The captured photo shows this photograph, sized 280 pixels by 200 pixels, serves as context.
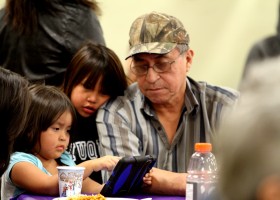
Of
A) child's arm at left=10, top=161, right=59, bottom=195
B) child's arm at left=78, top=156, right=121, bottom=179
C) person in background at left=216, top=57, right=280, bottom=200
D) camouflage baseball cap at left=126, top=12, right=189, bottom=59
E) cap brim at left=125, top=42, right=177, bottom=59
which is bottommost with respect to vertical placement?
child's arm at left=10, top=161, right=59, bottom=195

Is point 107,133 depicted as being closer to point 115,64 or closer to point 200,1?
point 115,64

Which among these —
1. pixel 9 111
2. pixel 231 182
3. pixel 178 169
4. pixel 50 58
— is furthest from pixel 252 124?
pixel 50 58

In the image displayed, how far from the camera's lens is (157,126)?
8.50ft

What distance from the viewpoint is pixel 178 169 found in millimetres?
2527

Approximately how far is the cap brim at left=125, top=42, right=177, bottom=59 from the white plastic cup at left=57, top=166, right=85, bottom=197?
778 millimetres

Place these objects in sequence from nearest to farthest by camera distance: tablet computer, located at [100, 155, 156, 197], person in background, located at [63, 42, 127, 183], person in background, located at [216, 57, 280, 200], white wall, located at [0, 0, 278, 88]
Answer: person in background, located at [216, 57, 280, 200] → tablet computer, located at [100, 155, 156, 197] → person in background, located at [63, 42, 127, 183] → white wall, located at [0, 0, 278, 88]

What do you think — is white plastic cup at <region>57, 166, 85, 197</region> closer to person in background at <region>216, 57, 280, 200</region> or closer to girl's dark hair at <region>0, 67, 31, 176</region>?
girl's dark hair at <region>0, 67, 31, 176</region>

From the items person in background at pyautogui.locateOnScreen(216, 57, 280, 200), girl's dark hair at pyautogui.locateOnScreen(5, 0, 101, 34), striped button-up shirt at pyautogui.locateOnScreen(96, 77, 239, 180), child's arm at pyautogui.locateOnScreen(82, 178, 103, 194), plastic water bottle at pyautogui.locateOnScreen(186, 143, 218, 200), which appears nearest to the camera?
person in background at pyautogui.locateOnScreen(216, 57, 280, 200)

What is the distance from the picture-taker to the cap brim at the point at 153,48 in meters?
2.58

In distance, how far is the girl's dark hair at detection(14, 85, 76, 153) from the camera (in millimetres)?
2301

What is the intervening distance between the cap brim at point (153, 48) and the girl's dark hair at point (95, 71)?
15 centimetres

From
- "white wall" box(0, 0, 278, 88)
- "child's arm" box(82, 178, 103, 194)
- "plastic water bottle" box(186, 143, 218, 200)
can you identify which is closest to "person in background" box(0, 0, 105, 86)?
"child's arm" box(82, 178, 103, 194)

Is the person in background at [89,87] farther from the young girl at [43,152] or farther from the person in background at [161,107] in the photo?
the young girl at [43,152]

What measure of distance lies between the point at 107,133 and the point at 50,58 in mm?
564
